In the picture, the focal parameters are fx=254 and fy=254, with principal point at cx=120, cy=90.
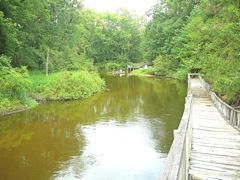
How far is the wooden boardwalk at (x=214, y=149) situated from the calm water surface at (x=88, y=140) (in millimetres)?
2474

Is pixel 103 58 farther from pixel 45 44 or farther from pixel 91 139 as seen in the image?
pixel 91 139

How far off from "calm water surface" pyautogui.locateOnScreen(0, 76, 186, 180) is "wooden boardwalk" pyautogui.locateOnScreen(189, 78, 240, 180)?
2474 millimetres

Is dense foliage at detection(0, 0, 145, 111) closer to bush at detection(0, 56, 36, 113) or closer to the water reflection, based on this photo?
bush at detection(0, 56, 36, 113)

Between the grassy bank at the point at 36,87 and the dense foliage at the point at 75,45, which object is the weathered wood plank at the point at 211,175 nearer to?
the dense foliage at the point at 75,45

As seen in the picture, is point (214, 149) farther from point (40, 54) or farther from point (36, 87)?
point (40, 54)

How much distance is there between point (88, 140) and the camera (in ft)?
43.3

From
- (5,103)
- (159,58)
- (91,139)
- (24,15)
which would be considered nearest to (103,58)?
(159,58)

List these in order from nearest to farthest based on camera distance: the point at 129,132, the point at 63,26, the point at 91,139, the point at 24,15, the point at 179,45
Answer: the point at 91,139, the point at 129,132, the point at 24,15, the point at 63,26, the point at 179,45

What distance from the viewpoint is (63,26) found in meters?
31.4

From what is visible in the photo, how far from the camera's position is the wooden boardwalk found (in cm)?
578

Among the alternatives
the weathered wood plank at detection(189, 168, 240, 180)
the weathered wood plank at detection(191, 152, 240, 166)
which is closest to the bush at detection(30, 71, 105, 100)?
the weathered wood plank at detection(191, 152, 240, 166)

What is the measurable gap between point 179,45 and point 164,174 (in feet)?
129

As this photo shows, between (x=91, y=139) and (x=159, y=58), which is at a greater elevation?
(x=159, y=58)

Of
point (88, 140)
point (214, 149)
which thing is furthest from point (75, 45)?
point (214, 149)
